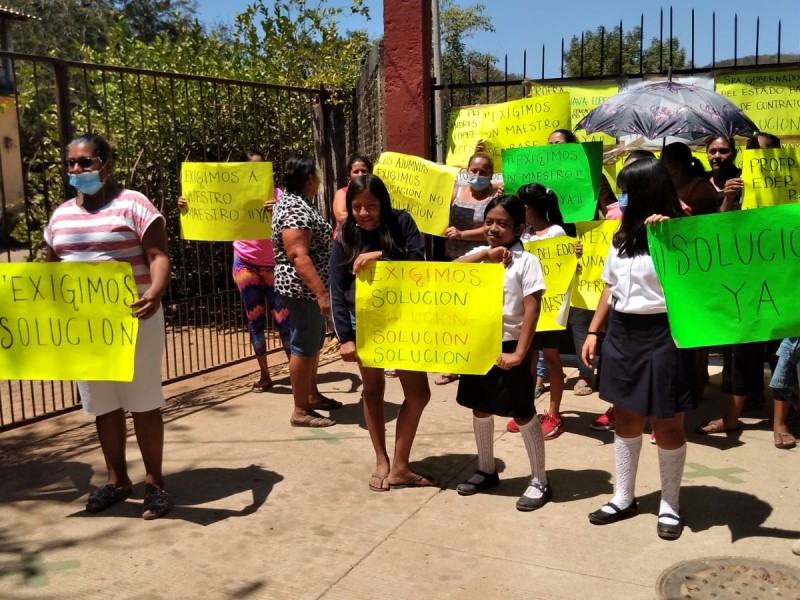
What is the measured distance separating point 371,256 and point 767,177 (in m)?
2.85

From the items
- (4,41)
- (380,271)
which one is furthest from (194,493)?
(4,41)

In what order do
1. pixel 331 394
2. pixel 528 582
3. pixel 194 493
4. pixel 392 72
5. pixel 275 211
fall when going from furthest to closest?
1. pixel 392 72
2. pixel 331 394
3. pixel 275 211
4. pixel 194 493
5. pixel 528 582

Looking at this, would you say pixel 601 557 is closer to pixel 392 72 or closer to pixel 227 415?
pixel 227 415

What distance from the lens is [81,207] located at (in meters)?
4.12

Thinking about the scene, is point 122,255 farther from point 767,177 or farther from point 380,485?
point 767,177

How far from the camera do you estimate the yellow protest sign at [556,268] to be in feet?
17.0

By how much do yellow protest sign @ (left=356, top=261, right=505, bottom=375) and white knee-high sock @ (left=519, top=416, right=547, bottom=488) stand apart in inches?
17.8

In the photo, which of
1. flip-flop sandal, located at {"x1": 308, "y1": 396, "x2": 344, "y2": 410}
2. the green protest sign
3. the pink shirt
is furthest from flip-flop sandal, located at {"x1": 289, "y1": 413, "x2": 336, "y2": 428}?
the green protest sign

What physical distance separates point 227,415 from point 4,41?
2178 centimetres

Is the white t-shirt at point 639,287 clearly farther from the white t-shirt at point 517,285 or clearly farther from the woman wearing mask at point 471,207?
the woman wearing mask at point 471,207

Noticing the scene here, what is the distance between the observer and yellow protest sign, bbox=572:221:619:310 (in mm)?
5367

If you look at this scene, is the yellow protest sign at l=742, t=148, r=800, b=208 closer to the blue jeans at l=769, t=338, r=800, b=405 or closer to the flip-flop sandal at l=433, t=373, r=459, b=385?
the blue jeans at l=769, t=338, r=800, b=405

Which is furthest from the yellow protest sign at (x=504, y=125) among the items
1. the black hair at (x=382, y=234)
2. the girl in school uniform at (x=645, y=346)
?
the girl in school uniform at (x=645, y=346)

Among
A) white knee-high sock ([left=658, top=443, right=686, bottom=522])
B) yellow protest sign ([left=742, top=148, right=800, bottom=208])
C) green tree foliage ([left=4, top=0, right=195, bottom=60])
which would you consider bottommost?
white knee-high sock ([left=658, top=443, right=686, bottom=522])
